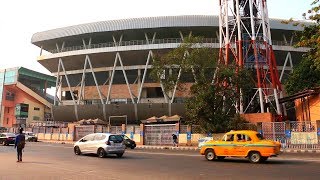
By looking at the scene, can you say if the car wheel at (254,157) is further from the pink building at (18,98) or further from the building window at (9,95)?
the building window at (9,95)

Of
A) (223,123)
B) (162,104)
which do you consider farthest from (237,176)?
(162,104)

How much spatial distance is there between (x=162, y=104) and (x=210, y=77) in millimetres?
18527

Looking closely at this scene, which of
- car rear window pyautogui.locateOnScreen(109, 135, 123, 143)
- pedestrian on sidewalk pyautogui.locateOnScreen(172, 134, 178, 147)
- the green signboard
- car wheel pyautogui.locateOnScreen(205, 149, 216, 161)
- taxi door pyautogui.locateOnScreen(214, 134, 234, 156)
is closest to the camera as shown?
taxi door pyautogui.locateOnScreen(214, 134, 234, 156)

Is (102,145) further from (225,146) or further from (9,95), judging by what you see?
(9,95)

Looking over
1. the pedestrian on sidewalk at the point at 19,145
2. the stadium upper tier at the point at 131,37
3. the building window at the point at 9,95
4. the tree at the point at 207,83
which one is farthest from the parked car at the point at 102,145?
the building window at the point at 9,95

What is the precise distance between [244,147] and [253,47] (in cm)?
2370

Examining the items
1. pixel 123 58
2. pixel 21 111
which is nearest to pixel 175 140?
pixel 123 58

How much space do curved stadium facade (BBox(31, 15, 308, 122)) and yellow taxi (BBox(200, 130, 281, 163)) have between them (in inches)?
1287

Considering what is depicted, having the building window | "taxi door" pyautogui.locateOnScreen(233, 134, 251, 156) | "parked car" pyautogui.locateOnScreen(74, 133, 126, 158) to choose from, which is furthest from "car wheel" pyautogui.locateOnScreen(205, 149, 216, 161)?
the building window

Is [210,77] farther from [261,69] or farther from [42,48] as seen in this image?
[42,48]

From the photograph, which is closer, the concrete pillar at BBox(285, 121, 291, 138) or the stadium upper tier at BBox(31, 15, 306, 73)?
the concrete pillar at BBox(285, 121, 291, 138)

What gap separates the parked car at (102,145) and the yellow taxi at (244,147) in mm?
5009

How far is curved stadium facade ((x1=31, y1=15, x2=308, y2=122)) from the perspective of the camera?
51000 millimetres

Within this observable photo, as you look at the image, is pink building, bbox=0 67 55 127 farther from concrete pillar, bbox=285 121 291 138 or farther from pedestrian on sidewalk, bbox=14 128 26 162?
pedestrian on sidewalk, bbox=14 128 26 162
